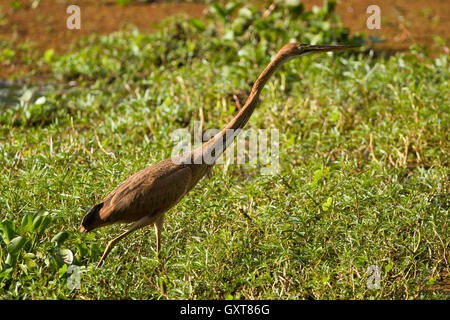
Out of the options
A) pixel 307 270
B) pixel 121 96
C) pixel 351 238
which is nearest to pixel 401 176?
pixel 351 238

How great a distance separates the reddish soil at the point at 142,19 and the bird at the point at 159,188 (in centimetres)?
435

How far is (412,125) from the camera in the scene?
16.6 feet

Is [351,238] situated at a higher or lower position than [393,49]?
lower

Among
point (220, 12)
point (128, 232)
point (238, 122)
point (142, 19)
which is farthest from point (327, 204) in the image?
point (142, 19)

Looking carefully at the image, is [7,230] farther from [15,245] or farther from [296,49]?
[296,49]

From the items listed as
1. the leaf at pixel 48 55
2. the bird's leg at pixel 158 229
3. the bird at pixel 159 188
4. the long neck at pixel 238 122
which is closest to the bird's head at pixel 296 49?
the bird at pixel 159 188

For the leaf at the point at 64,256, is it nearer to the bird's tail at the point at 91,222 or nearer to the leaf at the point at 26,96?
the bird's tail at the point at 91,222

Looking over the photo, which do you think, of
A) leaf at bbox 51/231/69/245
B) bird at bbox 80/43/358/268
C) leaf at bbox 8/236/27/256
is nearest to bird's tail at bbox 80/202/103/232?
bird at bbox 80/43/358/268

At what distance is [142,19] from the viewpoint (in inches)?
348

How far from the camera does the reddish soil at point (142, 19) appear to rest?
26.3ft

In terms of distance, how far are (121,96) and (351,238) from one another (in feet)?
12.1

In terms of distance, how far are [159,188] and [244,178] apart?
146cm

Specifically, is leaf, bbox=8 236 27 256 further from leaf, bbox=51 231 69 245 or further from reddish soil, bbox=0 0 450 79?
reddish soil, bbox=0 0 450 79

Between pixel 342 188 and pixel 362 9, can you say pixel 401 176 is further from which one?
pixel 362 9
